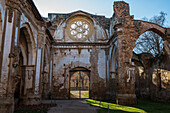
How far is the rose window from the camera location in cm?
1669

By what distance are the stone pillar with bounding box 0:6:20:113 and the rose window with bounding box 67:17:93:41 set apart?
966 centimetres

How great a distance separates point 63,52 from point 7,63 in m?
9.48

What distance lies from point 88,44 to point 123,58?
5485 mm

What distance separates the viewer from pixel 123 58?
11391mm

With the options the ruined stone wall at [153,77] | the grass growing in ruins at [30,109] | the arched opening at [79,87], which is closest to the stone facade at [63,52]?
the ruined stone wall at [153,77]

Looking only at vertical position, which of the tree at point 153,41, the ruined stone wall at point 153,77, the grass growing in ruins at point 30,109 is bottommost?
the grass growing in ruins at point 30,109

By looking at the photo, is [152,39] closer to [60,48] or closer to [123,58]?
[123,58]

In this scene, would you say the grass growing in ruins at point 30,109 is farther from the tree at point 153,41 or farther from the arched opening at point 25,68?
the tree at point 153,41

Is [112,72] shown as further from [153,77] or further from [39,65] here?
Answer: [39,65]

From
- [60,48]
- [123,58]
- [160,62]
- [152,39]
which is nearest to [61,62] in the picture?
[60,48]

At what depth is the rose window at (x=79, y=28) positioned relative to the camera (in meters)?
16.7

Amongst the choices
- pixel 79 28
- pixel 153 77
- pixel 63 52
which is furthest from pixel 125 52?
pixel 79 28

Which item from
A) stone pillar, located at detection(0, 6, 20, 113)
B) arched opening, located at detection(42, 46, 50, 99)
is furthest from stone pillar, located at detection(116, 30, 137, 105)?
stone pillar, located at detection(0, 6, 20, 113)

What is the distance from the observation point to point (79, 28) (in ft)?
55.6
